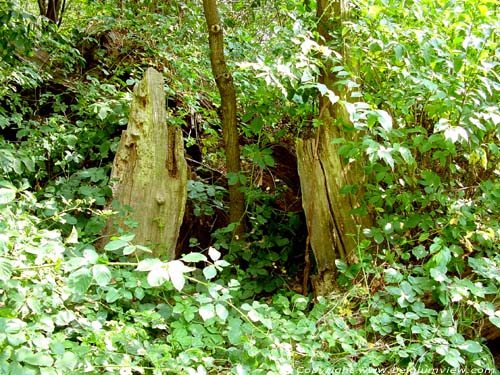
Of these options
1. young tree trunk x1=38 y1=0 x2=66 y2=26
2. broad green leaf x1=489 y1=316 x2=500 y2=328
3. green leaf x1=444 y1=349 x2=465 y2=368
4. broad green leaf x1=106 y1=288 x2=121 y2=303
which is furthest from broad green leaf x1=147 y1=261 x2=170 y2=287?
young tree trunk x1=38 y1=0 x2=66 y2=26

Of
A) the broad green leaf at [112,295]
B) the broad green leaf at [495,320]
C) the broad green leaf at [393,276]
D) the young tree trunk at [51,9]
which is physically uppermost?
the young tree trunk at [51,9]

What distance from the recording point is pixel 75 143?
146 inches

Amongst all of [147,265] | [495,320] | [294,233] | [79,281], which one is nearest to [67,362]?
[79,281]

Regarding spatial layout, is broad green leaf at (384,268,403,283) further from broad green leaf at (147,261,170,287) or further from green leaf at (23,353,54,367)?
green leaf at (23,353,54,367)

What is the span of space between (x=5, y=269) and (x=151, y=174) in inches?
60.8

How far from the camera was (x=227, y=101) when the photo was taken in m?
3.43

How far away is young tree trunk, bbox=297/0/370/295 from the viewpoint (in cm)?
305

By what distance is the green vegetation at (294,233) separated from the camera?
6.33ft

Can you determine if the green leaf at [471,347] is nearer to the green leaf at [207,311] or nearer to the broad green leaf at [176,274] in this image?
the green leaf at [207,311]

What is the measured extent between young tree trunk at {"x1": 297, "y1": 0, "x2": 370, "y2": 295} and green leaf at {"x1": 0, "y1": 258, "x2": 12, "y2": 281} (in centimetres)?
190

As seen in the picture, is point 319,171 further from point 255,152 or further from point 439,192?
point 439,192

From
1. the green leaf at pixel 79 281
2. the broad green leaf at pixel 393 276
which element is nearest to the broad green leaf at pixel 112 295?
the green leaf at pixel 79 281

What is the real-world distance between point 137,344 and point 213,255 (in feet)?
1.83

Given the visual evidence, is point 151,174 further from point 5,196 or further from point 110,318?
point 5,196
